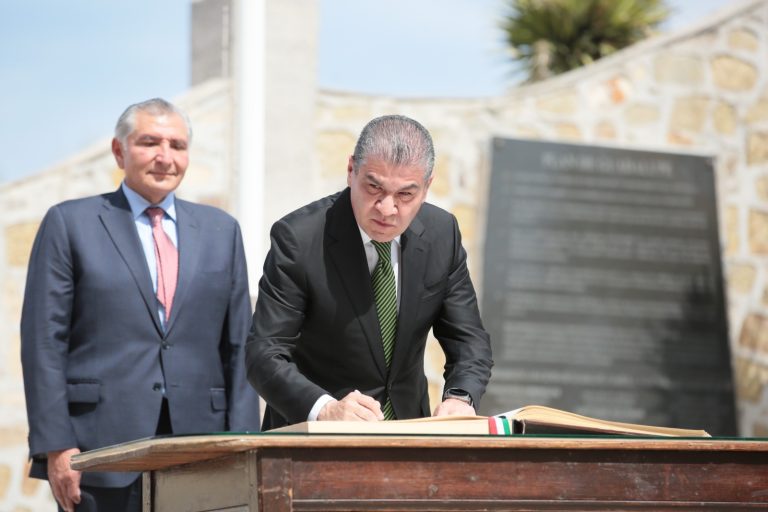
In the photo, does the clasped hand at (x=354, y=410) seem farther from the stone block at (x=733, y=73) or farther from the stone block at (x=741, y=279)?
the stone block at (x=733, y=73)

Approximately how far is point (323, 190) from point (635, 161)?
2028 millimetres

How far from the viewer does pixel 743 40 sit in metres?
7.88

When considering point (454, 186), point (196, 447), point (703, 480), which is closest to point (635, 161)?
point (454, 186)

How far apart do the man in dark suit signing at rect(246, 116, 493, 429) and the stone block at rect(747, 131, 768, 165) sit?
497 cm

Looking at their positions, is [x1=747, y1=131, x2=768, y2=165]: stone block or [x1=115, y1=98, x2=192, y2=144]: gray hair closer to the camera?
[x1=115, y1=98, x2=192, y2=144]: gray hair

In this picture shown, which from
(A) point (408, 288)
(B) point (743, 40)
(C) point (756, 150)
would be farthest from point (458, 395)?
(B) point (743, 40)

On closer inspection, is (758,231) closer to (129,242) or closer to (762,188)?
(762,188)

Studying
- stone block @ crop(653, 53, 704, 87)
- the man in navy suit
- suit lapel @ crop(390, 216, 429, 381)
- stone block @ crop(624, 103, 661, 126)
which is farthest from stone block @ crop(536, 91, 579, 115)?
suit lapel @ crop(390, 216, 429, 381)

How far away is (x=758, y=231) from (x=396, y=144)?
5398 millimetres

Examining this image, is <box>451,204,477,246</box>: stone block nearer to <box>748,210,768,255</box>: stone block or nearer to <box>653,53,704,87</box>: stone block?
<box>653,53,704,87</box>: stone block

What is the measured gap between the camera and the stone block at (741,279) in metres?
7.62

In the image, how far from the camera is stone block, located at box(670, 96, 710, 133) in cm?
770

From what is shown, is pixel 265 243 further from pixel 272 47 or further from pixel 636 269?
pixel 636 269

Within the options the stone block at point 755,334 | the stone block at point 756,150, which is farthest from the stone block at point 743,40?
the stone block at point 755,334
